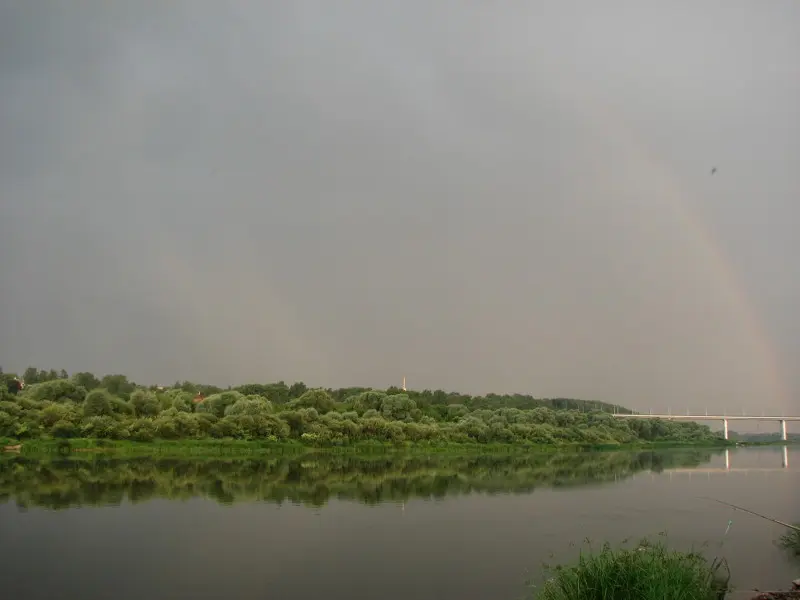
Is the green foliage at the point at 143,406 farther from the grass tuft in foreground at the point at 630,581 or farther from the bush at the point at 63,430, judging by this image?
the grass tuft in foreground at the point at 630,581

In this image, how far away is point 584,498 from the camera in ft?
104

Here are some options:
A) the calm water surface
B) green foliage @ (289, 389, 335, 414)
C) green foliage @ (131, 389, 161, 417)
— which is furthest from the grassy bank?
green foliage @ (289, 389, 335, 414)

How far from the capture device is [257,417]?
47.9 m

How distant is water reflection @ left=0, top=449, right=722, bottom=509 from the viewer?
89.0 feet

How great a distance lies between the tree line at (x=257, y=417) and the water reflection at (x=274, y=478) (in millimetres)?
3476

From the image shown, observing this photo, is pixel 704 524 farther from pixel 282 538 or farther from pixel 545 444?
pixel 545 444

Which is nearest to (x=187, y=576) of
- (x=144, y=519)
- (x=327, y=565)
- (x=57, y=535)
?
(x=327, y=565)

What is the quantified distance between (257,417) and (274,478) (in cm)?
1456

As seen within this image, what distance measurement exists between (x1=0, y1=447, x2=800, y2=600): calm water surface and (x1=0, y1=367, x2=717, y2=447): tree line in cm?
509

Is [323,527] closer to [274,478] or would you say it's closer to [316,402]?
[274,478]

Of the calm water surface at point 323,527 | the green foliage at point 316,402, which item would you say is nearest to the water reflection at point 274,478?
the calm water surface at point 323,527

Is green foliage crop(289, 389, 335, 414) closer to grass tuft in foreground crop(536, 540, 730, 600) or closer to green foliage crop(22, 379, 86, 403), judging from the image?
green foliage crop(22, 379, 86, 403)

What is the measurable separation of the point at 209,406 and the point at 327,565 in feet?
121

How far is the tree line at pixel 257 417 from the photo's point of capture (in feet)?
137
